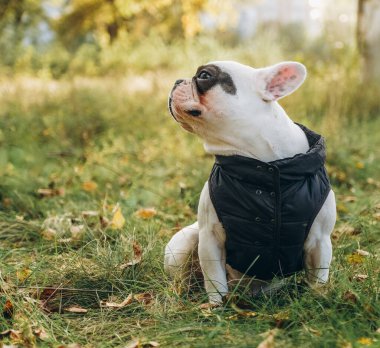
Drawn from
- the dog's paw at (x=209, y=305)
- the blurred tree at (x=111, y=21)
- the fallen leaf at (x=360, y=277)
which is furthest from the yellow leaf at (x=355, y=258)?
the blurred tree at (x=111, y=21)

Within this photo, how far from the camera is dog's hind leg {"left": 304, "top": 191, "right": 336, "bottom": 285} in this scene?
8.71 ft

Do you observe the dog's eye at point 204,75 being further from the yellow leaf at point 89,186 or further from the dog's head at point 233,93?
the yellow leaf at point 89,186

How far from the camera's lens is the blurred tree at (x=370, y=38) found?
8.95 meters

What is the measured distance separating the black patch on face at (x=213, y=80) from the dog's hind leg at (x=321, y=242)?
27.7 inches

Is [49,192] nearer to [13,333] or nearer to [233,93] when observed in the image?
[13,333]

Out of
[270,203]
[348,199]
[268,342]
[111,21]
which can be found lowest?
[348,199]

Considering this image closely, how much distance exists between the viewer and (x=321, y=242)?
268cm

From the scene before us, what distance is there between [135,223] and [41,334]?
1445mm

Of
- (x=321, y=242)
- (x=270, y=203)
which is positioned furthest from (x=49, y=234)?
(x=321, y=242)

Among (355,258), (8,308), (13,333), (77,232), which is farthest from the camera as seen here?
(77,232)

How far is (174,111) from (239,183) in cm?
49

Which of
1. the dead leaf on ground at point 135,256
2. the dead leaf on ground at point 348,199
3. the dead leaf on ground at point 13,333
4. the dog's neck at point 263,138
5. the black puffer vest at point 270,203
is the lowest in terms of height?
the dead leaf on ground at point 348,199

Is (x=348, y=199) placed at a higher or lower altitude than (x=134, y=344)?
lower

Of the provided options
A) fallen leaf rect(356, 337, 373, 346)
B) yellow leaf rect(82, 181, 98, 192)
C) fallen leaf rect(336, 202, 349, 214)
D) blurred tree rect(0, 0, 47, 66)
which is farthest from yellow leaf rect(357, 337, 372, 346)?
blurred tree rect(0, 0, 47, 66)
